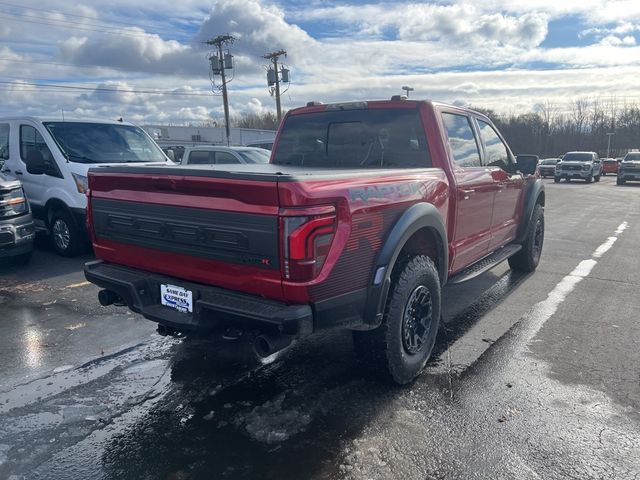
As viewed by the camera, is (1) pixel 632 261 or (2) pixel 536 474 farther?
(1) pixel 632 261

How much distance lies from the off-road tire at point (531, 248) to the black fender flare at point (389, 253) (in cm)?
344

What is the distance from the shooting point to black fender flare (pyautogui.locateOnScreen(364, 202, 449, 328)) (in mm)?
3180

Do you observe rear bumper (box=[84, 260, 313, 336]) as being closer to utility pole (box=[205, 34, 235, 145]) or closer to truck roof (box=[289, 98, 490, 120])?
truck roof (box=[289, 98, 490, 120])

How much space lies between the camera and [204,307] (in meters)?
3.06

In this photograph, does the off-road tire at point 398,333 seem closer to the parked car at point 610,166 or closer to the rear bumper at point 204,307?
the rear bumper at point 204,307

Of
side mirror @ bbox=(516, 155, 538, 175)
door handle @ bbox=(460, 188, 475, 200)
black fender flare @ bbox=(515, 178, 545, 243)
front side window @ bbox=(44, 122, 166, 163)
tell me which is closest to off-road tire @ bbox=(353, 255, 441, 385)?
door handle @ bbox=(460, 188, 475, 200)

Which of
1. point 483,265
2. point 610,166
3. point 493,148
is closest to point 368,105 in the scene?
point 493,148

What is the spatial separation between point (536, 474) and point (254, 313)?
171 cm

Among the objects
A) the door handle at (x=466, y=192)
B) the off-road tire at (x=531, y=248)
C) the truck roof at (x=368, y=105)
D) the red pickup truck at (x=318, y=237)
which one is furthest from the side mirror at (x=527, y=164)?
the door handle at (x=466, y=192)

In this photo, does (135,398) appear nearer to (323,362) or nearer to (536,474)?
(323,362)

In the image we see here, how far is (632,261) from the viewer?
308 inches

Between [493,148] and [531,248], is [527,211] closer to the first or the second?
[531,248]

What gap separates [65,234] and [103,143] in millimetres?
1579

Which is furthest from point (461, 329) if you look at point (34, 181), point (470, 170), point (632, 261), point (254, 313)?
point (34, 181)
